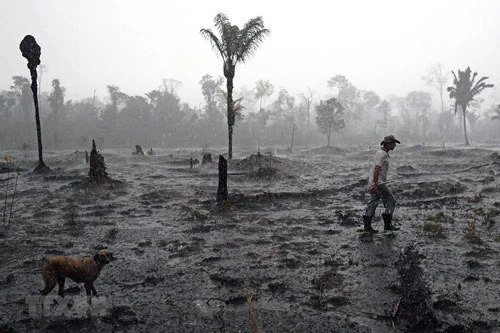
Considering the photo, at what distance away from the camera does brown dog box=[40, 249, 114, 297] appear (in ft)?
11.7

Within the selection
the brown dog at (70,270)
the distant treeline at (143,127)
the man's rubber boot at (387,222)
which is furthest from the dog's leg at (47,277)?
the distant treeline at (143,127)

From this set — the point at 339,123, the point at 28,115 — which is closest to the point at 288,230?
the point at 339,123

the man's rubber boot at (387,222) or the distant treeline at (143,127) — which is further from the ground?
the distant treeline at (143,127)

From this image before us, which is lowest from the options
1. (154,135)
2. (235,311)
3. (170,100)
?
(235,311)

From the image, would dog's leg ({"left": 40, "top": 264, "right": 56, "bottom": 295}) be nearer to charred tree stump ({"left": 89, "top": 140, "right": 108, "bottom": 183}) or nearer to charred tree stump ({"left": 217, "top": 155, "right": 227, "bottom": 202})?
charred tree stump ({"left": 217, "top": 155, "right": 227, "bottom": 202})

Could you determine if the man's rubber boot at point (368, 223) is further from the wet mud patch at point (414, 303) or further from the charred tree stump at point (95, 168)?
the charred tree stump at point (95, 168)

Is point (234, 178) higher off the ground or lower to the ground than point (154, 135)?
lower

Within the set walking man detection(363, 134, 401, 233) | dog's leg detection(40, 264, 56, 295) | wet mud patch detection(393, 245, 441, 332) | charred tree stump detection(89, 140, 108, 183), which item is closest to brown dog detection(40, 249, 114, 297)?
dog's leg detection(40, 264, 56, 295)

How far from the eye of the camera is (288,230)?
6832 mm

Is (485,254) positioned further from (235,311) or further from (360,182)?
(360,182)

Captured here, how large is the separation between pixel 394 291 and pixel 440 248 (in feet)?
6.60

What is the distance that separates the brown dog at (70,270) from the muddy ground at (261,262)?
340 millimetres

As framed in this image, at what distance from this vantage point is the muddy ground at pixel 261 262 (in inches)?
139

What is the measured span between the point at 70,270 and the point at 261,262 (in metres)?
2.60
